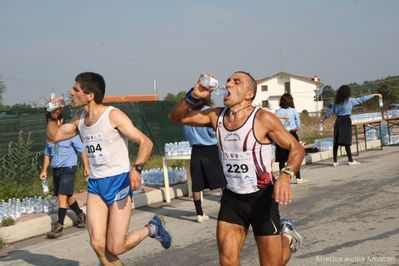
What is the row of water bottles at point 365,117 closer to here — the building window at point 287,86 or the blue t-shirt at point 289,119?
the blue t-shirt at point 289,119

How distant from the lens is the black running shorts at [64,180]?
7.80 metres

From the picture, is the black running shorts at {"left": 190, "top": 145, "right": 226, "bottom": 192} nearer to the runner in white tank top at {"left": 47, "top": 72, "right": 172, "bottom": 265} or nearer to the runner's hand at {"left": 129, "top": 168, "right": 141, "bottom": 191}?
the runner in white tank top at {"left": 47, "top": 72, "right": 172, "bottom": 265}

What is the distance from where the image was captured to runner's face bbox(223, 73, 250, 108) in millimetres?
A: 4391

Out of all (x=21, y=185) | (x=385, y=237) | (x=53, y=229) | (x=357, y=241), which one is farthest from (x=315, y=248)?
(x=21, y=185)

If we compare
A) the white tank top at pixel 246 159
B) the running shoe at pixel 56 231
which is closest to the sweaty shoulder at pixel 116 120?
the white tank top at pixel 246 159

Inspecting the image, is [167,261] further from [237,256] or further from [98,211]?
[237,256]

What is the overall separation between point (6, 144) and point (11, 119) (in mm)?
691

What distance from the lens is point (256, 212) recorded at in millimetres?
4242

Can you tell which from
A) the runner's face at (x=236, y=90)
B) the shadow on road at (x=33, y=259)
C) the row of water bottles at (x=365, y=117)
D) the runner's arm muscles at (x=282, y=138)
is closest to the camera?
the runner's arm muscles at (x=282, y=138)

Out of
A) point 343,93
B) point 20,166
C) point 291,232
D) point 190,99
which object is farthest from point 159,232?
point 343,93

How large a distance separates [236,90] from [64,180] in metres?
4.35

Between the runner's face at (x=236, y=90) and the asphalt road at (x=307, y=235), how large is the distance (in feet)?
6.99

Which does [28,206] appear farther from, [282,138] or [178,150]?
[282,138]

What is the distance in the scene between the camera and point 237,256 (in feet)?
13.8
